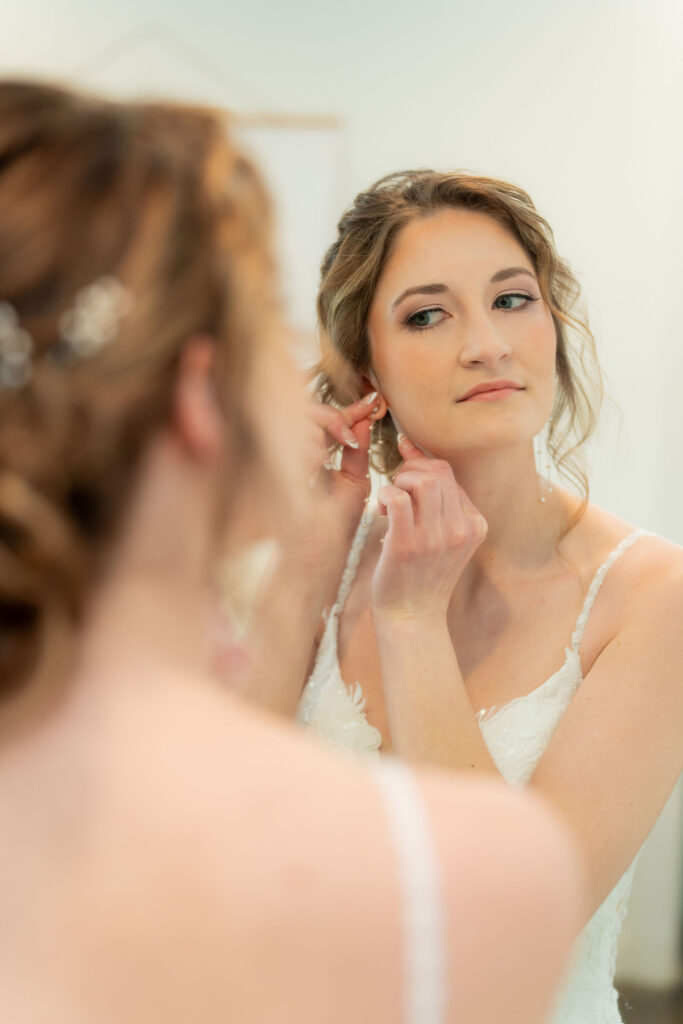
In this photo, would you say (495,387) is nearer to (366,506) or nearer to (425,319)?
(425,319)

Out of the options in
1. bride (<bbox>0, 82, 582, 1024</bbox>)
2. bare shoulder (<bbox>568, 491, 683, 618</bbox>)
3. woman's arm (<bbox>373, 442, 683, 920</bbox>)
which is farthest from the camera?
bare shoulder (<bbox>568, 491, 683, 618</bbox>)

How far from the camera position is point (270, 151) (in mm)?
2562

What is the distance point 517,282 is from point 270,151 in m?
1.30

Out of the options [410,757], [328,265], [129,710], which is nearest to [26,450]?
[129,710]

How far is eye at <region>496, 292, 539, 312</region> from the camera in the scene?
1499mm

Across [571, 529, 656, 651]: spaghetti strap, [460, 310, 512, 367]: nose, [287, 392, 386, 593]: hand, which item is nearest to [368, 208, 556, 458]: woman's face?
[460, 310, 512, 367]: nose

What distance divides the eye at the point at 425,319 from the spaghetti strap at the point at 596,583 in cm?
43

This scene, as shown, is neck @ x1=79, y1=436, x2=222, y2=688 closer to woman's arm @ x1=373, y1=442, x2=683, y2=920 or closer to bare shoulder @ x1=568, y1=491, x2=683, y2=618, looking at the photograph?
woman's arm @ x1=373, y1=442, x2=683, y2=920

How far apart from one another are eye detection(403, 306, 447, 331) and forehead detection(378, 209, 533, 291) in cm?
5

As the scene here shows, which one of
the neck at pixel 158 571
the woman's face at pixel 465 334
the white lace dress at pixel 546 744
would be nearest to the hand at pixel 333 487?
the woman's face at pixel 465 334

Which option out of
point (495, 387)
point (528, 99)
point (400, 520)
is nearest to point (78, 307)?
point (400, 520)

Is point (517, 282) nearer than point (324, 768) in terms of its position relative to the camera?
No

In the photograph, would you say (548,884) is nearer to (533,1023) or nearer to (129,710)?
(533,1023)

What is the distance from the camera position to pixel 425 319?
4.99 ft
